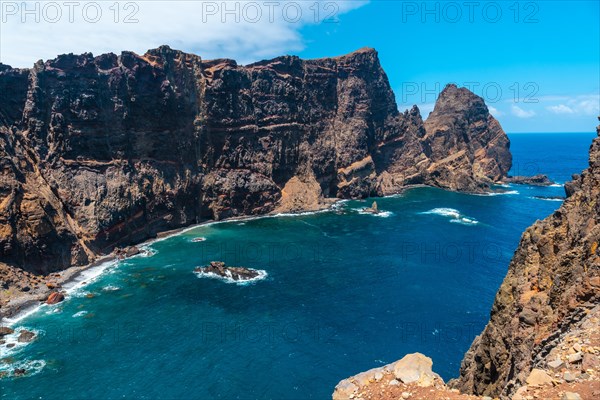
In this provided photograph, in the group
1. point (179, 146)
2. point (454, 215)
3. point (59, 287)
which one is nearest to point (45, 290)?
point (59, 287)

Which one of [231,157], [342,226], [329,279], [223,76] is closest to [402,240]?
[342,226]

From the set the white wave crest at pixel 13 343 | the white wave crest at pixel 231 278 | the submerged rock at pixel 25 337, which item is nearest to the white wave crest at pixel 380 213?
the white wave crest at pixel 231 278

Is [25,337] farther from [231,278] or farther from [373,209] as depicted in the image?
[373,209]

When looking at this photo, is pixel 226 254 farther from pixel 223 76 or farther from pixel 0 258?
pixel 223 76

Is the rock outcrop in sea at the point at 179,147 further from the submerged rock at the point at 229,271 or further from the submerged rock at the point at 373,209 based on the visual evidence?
the submerged rock at the point at 229,271

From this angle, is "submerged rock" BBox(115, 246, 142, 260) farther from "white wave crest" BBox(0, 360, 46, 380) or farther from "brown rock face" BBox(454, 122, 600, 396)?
"brown rock face" BBox(454, 122, 600, 396)

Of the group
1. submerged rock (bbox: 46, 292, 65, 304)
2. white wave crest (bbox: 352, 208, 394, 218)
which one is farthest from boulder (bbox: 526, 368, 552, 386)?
white wave crest (bbox: 352, 208, 394, 218)

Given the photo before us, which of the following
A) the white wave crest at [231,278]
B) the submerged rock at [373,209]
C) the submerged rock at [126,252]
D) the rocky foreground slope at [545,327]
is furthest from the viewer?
the submerged rock at [373,209]
